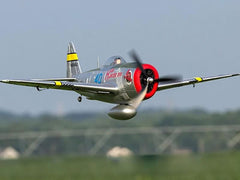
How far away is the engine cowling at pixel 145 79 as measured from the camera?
23297 millimetres

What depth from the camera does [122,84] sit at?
936 inches

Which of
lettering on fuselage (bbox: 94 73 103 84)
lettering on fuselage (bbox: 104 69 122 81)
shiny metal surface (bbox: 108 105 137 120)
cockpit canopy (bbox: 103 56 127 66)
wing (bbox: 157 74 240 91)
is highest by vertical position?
cockpit canopy (bbox: 103 56 127 66)

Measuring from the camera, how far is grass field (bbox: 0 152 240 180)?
60.3 feet

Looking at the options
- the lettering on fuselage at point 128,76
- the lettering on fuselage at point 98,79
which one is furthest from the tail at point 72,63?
the lettering on fuselage at point 128,76

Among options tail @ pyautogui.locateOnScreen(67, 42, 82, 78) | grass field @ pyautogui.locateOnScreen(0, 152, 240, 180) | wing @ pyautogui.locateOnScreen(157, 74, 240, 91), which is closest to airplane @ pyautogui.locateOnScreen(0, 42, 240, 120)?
wing @ pyautogui.locateOnScreen(157, 74, 240, 91)

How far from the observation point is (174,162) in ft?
63.3

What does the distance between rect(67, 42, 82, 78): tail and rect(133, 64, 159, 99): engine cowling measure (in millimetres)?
7314

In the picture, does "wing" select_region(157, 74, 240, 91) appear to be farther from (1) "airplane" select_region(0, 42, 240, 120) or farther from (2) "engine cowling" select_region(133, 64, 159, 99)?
(2) "engine cowling" select_region(133, 64, 159, 99)

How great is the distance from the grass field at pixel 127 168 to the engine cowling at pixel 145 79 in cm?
448

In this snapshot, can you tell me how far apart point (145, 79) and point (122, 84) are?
93 centimetres

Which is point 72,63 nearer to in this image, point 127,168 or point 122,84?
point 122,84

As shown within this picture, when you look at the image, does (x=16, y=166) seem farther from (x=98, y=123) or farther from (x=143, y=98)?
(x=98, y=123)

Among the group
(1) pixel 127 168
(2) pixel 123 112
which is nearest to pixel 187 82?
(2) pixel 123 112

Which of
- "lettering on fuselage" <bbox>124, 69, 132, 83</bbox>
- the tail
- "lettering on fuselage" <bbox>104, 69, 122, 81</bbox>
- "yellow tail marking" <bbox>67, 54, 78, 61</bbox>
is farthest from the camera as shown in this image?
"yellow tail marking" <bbox>67, 54, 78, 61</bbox>
